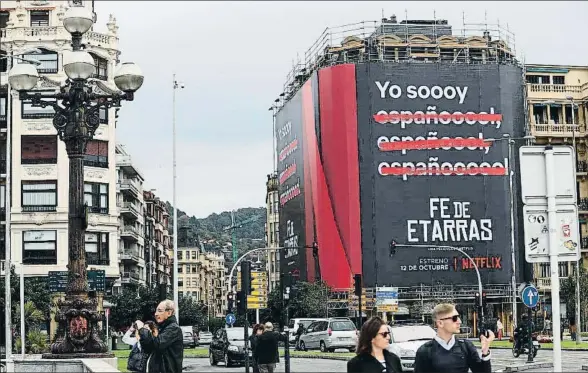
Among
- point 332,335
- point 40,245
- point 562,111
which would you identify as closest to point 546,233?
point 332,335

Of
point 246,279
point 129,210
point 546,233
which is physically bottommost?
point 246,279

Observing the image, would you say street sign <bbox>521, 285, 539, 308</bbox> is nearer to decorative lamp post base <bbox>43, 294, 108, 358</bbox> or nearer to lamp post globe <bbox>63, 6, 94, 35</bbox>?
decorative lamp post base <bbox>43, 294, 108, 358</bbox>

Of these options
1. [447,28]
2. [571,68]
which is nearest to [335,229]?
[447,28]

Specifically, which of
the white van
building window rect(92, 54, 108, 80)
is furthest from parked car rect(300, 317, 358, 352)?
building window rect(92, 54, 108, 80)

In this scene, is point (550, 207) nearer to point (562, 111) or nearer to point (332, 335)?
point (332, 335)

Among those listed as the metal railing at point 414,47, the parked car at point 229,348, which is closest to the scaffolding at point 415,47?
the metal railing at point 414,47

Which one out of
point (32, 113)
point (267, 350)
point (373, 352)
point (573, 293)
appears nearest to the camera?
point (373, 352)

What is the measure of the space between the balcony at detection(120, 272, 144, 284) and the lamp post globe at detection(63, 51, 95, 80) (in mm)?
64633

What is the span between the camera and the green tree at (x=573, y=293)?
72.2 m

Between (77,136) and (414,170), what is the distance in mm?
57046

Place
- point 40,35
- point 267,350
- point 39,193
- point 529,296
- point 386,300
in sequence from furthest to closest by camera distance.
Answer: point 40,35, point 39,193, point 386,300, point 529,296, point 267,350

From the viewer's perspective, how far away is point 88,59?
62.9 feet

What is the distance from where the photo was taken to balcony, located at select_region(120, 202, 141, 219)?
293 feet

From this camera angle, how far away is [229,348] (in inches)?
1539
